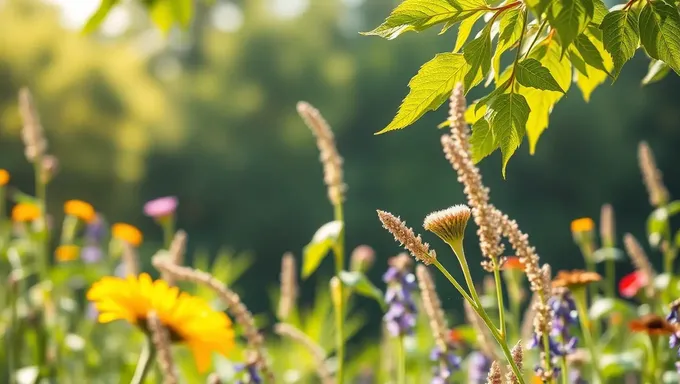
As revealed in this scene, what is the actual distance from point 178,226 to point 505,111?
1228 centimetres

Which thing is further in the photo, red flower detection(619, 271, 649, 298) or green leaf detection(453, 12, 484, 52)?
red flower detection(619, 271, 649, 298)

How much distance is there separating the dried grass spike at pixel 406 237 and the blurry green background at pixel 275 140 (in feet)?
33.0

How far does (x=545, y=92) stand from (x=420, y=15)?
1.02ft

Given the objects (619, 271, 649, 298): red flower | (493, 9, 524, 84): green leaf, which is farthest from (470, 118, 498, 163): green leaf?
(619, 271, 649, 298): red flower

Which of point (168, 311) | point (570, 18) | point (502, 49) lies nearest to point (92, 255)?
point (168, 311)

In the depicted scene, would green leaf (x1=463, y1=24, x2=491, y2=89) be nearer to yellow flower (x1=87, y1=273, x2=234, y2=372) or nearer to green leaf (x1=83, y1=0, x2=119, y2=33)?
green leaf (x1=83, y1=0, x2=119, y2=33)

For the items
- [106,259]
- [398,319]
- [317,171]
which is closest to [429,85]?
[398,319]

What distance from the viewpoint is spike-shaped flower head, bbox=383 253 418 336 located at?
5.67 ft

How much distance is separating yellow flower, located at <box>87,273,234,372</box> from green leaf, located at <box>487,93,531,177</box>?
70cm

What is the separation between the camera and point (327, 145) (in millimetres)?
1447

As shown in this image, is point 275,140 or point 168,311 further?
point 275,140

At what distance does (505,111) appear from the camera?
0.98 metres

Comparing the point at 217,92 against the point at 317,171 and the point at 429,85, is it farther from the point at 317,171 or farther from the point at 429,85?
the point at 429,85

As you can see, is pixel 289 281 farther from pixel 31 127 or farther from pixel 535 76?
pixel 535 76
